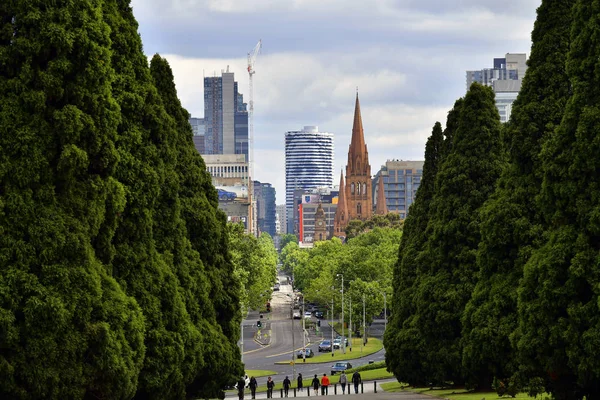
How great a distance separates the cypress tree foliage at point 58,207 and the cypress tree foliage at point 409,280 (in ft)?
70.0

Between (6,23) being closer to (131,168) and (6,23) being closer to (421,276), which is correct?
(131,168)

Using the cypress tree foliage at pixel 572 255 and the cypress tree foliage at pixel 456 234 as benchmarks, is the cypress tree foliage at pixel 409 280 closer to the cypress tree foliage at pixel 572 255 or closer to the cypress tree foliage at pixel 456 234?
the cypress tree foliage at pixel 456 234

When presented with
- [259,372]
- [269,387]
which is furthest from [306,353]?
[269,387]

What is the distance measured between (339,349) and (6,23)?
93549 mm

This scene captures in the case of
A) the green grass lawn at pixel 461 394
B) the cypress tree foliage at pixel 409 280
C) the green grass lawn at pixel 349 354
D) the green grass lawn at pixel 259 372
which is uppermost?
the cypress tree foliage at pixel 409 280

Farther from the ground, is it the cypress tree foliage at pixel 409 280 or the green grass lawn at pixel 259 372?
the cypress tree foliage at pixel 409 280

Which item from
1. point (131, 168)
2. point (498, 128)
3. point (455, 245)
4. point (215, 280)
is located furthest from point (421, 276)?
point (131, 168)

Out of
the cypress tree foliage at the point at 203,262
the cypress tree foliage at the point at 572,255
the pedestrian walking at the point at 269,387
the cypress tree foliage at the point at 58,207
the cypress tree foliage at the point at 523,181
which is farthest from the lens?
the pedestrian walking at the point at 269,387

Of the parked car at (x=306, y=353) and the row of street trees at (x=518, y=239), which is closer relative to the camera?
the row of street trees at (x=518, y=239)

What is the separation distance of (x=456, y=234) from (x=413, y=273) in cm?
687

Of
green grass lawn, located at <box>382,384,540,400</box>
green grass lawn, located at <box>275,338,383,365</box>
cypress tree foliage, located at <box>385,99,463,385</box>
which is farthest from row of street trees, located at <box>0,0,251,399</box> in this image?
green grass lawn, located at <box>275,338,383,365</box>

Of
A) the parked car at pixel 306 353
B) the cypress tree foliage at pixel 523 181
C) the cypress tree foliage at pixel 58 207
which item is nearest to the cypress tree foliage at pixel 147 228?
the cypress tree foliage at pixel 58 207

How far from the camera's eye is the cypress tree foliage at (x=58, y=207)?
1107 inches

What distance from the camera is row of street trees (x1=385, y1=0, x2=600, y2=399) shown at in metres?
30.7
